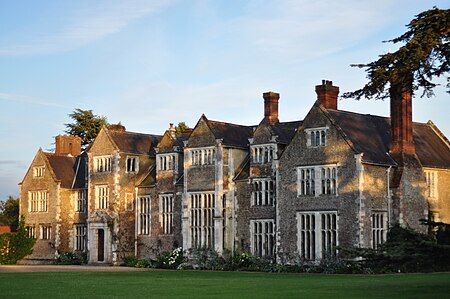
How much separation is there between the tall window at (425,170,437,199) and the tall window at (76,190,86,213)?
23911 millimetres

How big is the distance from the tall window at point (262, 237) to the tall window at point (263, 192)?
100 centimetres

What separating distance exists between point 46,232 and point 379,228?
2643 cm

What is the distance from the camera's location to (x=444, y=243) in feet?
81.0

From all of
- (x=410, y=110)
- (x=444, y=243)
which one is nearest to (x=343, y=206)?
(x=410, y=110)

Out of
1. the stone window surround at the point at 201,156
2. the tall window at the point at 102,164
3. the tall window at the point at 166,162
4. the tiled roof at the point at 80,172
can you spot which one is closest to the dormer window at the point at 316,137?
the stone window surround at the point at 201,156

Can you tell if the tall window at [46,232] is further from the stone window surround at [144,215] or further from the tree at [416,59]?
the tree at [416,59]

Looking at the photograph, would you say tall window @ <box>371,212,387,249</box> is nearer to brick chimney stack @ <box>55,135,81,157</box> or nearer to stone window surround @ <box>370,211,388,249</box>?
stone window surround @ <box>370,211,388,249</box>

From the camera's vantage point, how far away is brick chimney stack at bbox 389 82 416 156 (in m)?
42.5

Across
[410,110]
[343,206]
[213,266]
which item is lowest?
[213,266]

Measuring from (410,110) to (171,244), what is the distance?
16211mm

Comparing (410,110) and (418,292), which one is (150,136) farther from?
(418,292)

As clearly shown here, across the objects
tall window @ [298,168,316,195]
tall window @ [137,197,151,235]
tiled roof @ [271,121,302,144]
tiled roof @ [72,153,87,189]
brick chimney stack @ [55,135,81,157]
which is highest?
brick chimney stack @ [55,135,81,157]

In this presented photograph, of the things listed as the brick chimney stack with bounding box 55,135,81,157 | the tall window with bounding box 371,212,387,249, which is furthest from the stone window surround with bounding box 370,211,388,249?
the brick chimney stack with bounding box 55,135,81,157

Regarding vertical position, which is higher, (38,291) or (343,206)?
(343,206)
